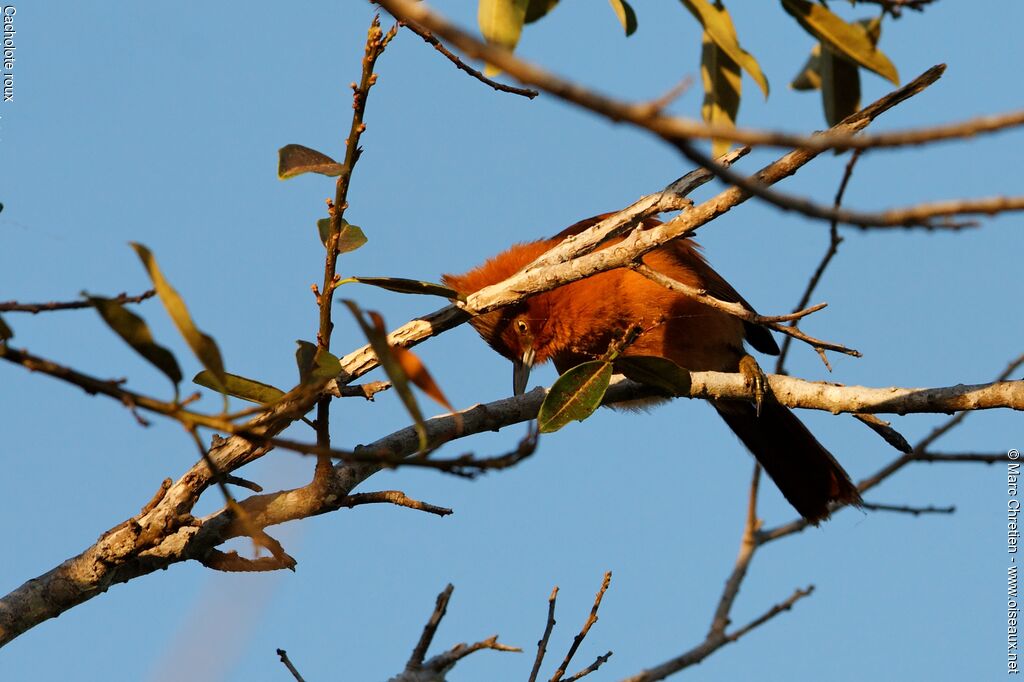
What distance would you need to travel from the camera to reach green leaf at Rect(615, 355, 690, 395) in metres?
3.08

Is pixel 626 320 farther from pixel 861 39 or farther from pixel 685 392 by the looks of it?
pixel 861 39

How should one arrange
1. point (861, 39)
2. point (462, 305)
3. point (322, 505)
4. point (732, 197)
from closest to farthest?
point (861, 39) → point (732, 197) → point (322, 505) → point (462, 305)

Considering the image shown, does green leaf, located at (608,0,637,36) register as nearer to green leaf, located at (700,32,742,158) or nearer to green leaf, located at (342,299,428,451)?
green leaf, located at (700,32,742,158)

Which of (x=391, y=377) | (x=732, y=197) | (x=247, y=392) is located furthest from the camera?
(x=732, y=197)

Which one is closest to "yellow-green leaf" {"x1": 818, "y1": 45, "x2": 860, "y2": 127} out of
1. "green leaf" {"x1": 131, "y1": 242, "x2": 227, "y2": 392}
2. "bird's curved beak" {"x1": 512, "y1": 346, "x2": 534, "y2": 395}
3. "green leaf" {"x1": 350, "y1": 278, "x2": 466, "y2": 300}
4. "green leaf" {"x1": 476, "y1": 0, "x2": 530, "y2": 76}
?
"green leaf" {"x1": 476, "y1": 0, "x2": 530, "y2": 76}

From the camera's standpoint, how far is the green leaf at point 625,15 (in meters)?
2.74

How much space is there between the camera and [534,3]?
9.12 feet

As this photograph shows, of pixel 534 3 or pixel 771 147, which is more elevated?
pixel 534 3

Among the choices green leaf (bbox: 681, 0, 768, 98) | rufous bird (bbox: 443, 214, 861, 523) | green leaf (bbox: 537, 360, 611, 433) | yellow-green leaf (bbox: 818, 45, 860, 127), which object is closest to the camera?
green leaf (bbox: 681, 0, 768, 98)

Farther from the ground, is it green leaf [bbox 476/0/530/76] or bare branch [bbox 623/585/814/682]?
green leaf [bbox 476/0/530/76]

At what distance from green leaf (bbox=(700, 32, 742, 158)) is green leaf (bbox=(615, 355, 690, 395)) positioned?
673 mm

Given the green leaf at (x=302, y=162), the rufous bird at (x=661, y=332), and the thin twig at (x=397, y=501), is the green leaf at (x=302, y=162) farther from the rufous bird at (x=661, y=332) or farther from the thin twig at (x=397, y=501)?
the rufous bird at (x=661, y=332)

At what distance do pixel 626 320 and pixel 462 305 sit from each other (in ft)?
6.26

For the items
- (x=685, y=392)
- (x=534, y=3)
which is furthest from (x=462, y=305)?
(x=534, y=3)
